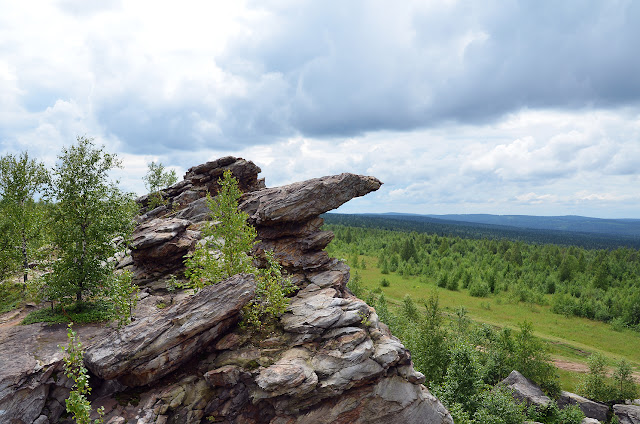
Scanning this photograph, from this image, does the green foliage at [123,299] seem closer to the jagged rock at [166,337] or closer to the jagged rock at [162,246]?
the jagged rock at [166,337]

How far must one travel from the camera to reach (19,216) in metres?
34.2

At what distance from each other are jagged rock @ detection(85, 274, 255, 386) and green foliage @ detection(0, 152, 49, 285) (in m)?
14.8

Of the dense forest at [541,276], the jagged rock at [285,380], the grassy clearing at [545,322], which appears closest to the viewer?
the jagged rock at [285,380]

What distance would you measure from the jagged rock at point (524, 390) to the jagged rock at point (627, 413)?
33.8ft

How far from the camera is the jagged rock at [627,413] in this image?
50388 millimetres

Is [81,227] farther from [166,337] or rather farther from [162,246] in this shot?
[166,337]

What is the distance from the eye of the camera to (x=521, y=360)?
6016cm

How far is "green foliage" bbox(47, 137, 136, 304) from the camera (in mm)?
25062

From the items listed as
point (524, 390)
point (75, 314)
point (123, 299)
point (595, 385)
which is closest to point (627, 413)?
point (595, 385)

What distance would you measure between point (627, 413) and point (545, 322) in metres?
60.8

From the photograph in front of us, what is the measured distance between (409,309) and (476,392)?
3661cm

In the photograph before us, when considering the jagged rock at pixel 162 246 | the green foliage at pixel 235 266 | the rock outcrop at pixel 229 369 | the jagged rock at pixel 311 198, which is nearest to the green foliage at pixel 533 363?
the rock outcrop at pixel 229 369

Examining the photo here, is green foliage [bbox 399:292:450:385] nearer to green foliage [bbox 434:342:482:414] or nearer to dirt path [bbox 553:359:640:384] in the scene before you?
green foliage [bbox 434:342:482:414]

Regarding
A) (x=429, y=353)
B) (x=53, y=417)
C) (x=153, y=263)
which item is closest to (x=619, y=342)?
(x=429, y=353)
